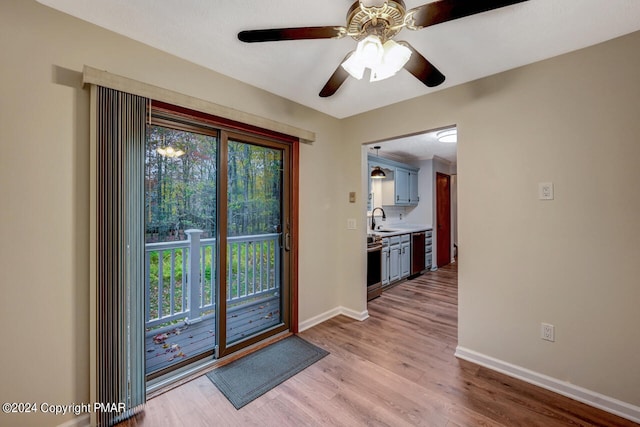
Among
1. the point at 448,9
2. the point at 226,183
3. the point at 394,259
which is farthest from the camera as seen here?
the point at 394,259

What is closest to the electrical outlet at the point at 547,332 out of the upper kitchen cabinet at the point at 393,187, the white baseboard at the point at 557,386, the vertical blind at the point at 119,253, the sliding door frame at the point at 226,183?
the white baseboard at the point at 557,386

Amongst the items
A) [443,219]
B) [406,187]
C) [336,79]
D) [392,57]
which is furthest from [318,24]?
[443,219]

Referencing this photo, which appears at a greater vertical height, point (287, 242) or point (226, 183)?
point (226, 183)

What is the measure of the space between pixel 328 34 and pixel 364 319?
2.82 m

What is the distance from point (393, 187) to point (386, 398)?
3851mm

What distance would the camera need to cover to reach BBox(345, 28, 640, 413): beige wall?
1683 millimetres

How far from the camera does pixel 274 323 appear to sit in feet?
9.09

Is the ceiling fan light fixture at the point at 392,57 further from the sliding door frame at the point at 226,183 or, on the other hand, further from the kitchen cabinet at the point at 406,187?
the kitchen cabinet at the point at 406,187

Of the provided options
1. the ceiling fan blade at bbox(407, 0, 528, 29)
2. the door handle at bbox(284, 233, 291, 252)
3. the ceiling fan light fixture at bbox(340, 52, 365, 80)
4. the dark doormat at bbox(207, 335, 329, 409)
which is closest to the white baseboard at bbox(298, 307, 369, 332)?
the dark doormat at bbox(207, 335, 329, 409)

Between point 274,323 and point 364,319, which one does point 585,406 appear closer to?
point 364,319

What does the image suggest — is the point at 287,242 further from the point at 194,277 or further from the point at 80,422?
the point at 80,422

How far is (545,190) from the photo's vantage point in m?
1.95

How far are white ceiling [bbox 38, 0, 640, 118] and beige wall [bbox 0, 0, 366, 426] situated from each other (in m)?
0.20

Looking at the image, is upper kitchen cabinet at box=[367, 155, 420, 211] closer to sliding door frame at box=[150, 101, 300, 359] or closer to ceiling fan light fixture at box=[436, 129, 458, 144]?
ceiling fan light fixture at box=[436, 129, 458, 144]
